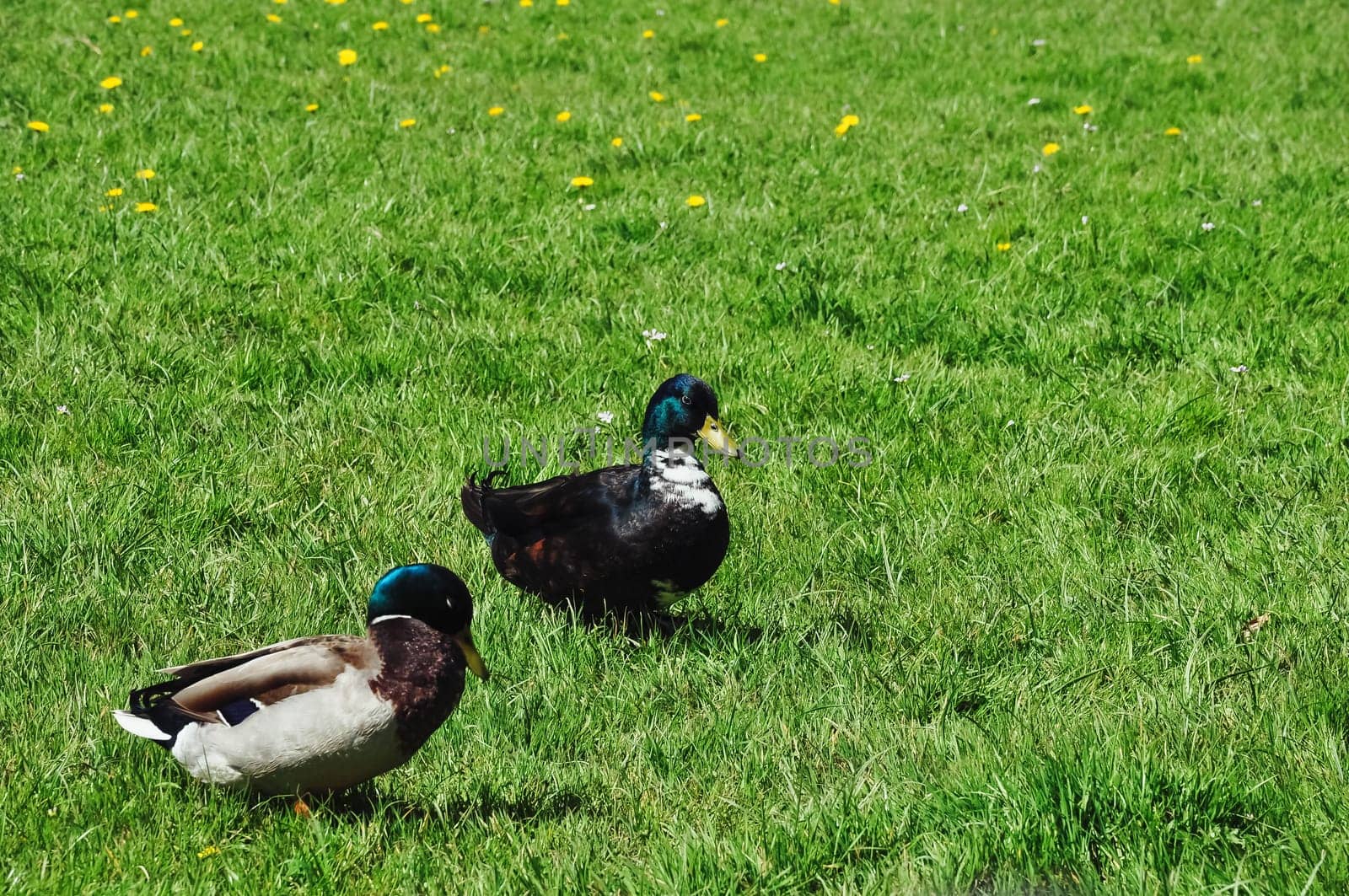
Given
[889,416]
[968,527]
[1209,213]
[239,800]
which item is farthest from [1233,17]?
[239,800]

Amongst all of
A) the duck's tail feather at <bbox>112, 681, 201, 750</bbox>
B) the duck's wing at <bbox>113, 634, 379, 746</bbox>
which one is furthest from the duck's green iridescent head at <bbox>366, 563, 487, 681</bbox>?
the duck's tail feather at <bbox>112, 681, 201, 750</bbox>

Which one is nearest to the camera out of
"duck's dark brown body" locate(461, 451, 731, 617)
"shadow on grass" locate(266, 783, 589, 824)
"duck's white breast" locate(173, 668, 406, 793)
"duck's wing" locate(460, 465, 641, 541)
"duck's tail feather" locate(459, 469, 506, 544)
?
"duck's white breast" locate(173, 668, 406, 793)

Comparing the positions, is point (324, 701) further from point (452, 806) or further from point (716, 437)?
point (716, 437)

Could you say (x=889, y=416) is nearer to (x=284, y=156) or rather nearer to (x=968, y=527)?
(x=968, y=527)

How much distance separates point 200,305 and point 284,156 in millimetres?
1496

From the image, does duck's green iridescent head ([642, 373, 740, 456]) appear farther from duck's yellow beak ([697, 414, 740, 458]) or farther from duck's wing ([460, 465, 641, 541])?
duck's wing ([460, 465, 641, 541])

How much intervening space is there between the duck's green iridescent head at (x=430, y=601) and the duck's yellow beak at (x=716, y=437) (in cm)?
100

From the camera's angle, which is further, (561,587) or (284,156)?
(284,156)

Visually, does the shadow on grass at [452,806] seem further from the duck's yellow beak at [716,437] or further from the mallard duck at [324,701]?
the duck's yellow beak at [716,437]

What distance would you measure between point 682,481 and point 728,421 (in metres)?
1.30

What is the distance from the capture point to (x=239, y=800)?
2.87m

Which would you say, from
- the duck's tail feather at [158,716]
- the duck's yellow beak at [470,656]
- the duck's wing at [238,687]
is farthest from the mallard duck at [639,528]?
the duck's tail feather at [158,716]

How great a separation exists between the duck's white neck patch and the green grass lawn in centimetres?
37

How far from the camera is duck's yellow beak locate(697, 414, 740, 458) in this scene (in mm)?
3728
